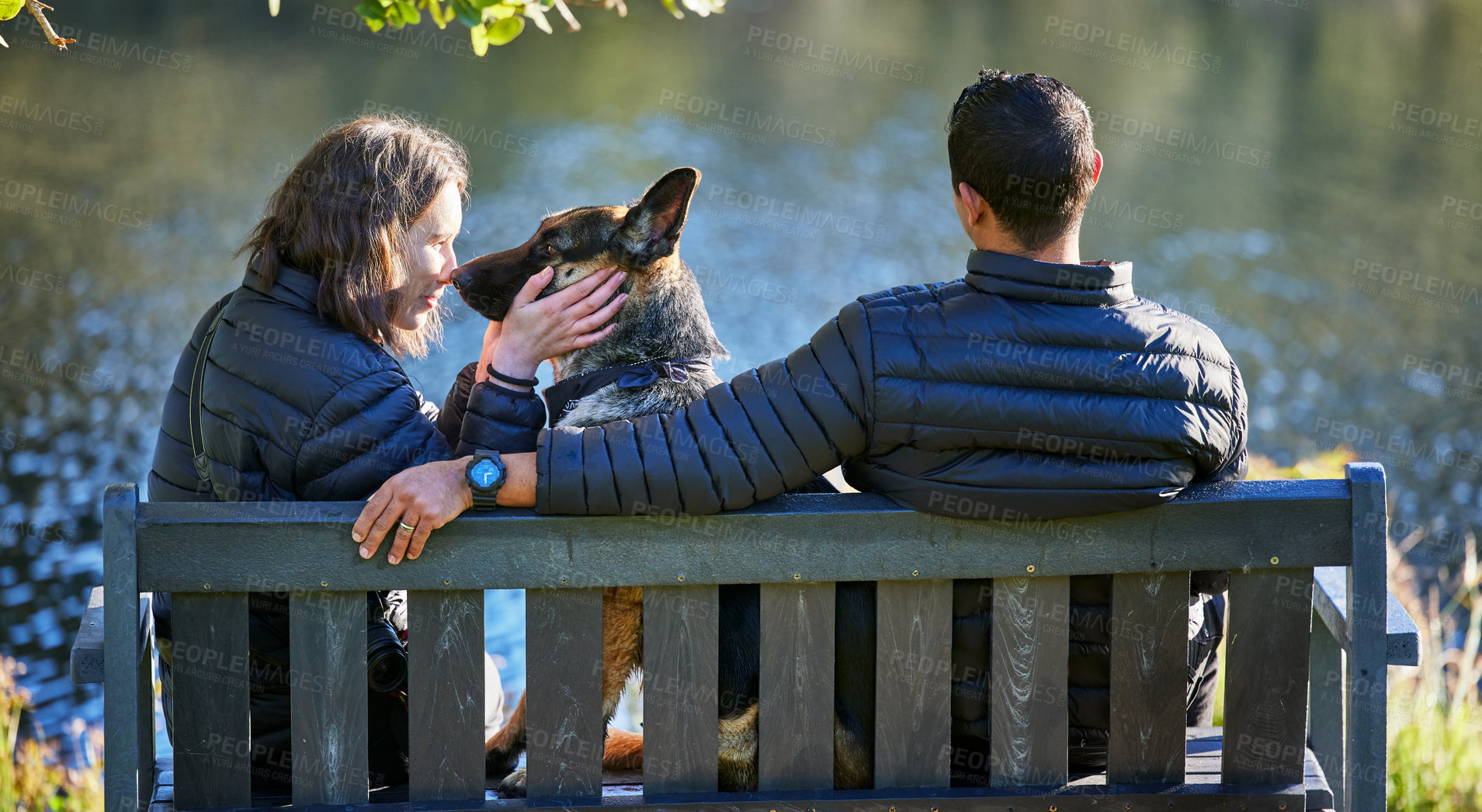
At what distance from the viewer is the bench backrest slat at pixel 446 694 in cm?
249

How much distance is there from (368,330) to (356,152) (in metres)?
0.46

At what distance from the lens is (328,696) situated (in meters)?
2.50

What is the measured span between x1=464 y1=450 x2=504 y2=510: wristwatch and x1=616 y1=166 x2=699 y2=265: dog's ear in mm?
1145

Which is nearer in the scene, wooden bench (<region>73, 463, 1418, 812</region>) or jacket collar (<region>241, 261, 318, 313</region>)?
wooden bench (<region>73, 463, 1418, 812</region>)

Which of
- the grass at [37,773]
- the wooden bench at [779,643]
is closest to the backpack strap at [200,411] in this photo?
the wooden bench at [779,643]

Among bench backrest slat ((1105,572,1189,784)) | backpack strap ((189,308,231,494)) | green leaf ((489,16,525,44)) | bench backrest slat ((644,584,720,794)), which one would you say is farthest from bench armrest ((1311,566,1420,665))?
backpack strap ((189,308,231,494))

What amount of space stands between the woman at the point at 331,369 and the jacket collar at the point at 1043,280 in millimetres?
1109

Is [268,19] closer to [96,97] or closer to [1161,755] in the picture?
[96,97]

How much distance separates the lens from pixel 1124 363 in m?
2.47

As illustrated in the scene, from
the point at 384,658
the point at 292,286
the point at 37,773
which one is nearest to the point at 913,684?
the point at 384,658

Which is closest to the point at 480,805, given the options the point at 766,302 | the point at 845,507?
the point at 845,507

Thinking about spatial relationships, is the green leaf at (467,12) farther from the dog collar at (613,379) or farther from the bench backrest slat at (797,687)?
the bench backrest slat at (797,687)

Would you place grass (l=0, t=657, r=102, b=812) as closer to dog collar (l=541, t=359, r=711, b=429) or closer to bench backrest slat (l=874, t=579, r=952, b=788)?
dog collar (l=541, t=359, r=711, b=429)

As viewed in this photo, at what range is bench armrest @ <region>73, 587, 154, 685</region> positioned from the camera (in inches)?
101
